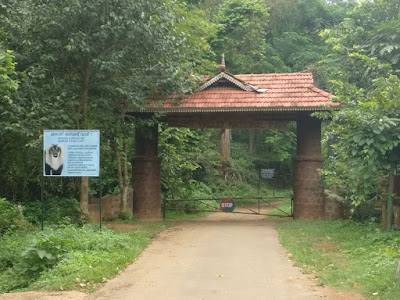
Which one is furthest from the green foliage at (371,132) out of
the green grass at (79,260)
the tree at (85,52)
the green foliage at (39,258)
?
the green foliage at (39,258)

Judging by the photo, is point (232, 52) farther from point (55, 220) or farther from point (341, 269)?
point (341, 269)

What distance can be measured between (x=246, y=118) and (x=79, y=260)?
11.1 meters

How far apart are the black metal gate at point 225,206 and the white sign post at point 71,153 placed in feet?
24.4

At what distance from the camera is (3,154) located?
16641 mm

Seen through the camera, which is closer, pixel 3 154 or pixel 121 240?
pixel 121 240

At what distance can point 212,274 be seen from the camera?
9.54m

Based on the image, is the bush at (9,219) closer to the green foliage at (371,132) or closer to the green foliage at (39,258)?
the green foliage at (39,258)

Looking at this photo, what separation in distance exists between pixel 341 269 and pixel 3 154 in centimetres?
1172

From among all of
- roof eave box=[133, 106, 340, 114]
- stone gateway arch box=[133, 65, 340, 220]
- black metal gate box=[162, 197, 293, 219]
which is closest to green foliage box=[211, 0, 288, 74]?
black metal gate box=[162, 197, 293, 219]

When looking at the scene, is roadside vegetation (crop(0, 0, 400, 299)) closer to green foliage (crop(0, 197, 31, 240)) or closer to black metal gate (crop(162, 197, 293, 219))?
green foliage (crop(0, 197, 31, 240))

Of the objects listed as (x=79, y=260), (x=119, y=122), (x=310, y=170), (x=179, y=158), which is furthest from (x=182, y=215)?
(x=79, y=260)

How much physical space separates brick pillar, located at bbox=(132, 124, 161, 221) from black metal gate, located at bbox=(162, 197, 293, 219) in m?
0.74

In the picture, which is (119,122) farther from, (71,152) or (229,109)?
(71,152)

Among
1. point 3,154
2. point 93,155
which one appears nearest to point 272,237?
point 93,155
